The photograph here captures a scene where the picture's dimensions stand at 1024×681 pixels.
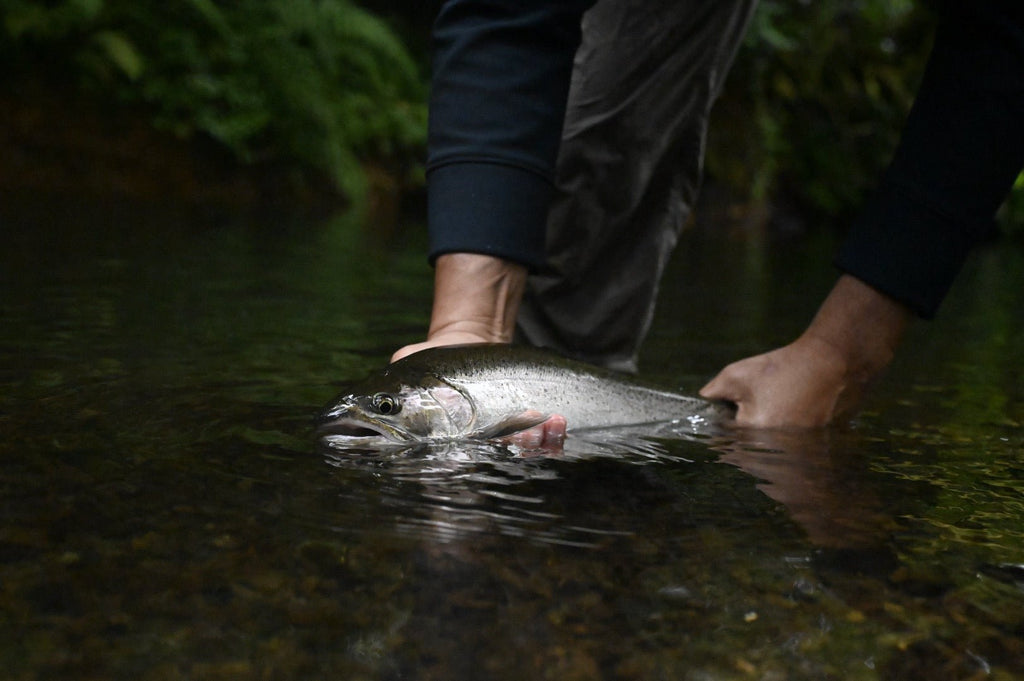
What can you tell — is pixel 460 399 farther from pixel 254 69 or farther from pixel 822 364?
pixel 254 69

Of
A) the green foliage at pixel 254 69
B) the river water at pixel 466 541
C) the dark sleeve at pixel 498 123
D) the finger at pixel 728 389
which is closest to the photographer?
the river water at pixel 466 541

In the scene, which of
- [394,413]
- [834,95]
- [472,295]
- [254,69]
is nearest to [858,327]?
[472,295]

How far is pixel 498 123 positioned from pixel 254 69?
1035cm

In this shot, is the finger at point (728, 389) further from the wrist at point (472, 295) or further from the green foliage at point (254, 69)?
the green foliage at point (254, 69)

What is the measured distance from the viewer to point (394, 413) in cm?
187

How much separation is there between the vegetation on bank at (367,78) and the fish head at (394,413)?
693cm

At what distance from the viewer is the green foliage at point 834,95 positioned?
52.6 ft

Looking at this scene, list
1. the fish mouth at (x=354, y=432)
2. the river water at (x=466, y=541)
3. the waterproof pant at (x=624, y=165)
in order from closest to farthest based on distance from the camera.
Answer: the river water at (x=466, y=541), the fish mouth at (x=354, y=432), the waterproof pant at (x=624, y=165)

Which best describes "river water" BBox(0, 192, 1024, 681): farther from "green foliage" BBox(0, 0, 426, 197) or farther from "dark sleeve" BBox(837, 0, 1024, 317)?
"green foliage" BBox(0, 0, 426, 197)

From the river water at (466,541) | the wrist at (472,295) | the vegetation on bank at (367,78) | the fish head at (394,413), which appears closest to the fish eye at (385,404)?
the fish head at (394,413)

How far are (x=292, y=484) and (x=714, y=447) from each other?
2.86 feet

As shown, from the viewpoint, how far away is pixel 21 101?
31.5 ft

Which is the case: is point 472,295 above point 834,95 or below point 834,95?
below

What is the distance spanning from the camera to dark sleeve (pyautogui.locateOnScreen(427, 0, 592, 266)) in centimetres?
205
